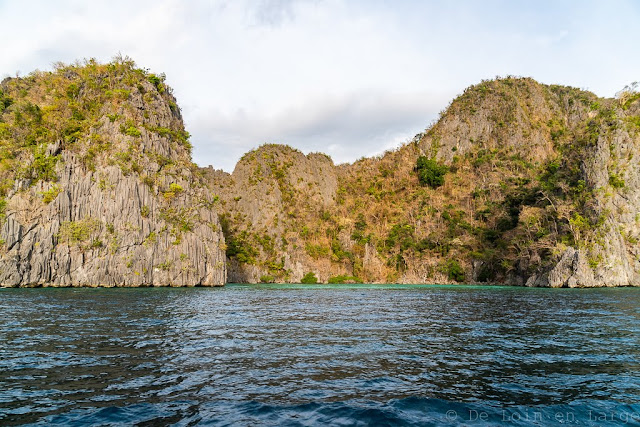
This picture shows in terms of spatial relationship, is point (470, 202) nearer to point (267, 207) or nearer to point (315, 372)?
point (267, 207)

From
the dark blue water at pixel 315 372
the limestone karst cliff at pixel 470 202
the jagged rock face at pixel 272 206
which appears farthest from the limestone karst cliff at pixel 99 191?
the dark blue water at pixel 315 372

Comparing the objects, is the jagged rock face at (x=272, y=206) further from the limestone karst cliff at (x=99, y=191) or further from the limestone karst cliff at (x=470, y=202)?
the limestone karst cliff at (x=99, y=191)

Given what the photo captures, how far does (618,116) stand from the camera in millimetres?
74562

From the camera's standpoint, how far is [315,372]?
12.1m

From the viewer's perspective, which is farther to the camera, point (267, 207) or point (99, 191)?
point (267, 207)

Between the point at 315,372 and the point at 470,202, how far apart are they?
339ft

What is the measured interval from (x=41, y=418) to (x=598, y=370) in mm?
15805

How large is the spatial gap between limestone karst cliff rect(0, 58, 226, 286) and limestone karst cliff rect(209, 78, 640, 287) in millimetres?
30098

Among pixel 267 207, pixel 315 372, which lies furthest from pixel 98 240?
pixel 315 372

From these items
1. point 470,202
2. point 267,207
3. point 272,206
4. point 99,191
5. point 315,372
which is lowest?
point 315,372

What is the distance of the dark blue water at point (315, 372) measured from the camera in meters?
8.68

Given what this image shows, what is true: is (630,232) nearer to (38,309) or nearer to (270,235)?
(270,235)

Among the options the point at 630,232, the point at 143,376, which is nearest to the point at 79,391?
the point at 143,376

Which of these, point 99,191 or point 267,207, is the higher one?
point 267,207
